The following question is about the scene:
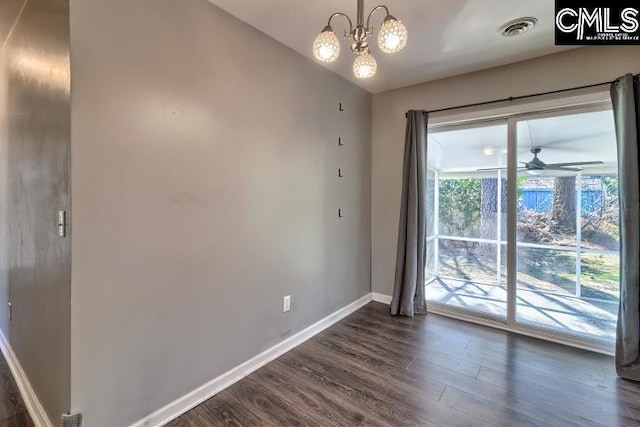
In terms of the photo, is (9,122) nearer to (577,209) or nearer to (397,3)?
(397,3)

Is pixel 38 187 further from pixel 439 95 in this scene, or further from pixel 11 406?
pixel 439 95

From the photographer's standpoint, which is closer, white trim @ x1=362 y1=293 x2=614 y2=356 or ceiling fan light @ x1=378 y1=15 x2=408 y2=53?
ceiling fan light @ x1=378 y1=15 x2=408 y2=53

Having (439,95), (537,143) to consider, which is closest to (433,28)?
(439,95)

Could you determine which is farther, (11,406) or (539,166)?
(539,166)

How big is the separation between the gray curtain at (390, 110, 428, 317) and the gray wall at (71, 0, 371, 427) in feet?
3.58

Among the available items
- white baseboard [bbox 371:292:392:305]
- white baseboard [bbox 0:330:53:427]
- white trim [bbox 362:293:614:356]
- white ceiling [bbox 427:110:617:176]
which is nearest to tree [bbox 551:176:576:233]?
white ceiling [bbox 427:110:617:176]

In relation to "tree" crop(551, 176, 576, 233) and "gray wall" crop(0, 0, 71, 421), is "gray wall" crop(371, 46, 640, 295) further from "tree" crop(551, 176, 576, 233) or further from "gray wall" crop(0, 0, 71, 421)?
"gray wall" crop(0, 0, 71, 421)

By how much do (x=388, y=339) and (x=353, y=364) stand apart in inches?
21.6

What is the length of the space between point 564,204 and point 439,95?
5.31ft

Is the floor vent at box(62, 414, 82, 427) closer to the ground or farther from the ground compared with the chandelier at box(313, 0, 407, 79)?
closer to the ground

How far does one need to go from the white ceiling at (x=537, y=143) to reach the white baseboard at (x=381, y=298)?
1.66m

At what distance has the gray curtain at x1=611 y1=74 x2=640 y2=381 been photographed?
2160mm

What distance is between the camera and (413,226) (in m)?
3.23

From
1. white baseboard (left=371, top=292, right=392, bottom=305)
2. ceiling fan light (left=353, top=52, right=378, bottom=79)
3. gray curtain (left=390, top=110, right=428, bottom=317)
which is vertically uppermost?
ceiling fan light (left=353, top=52, right=378, bottom=79)
